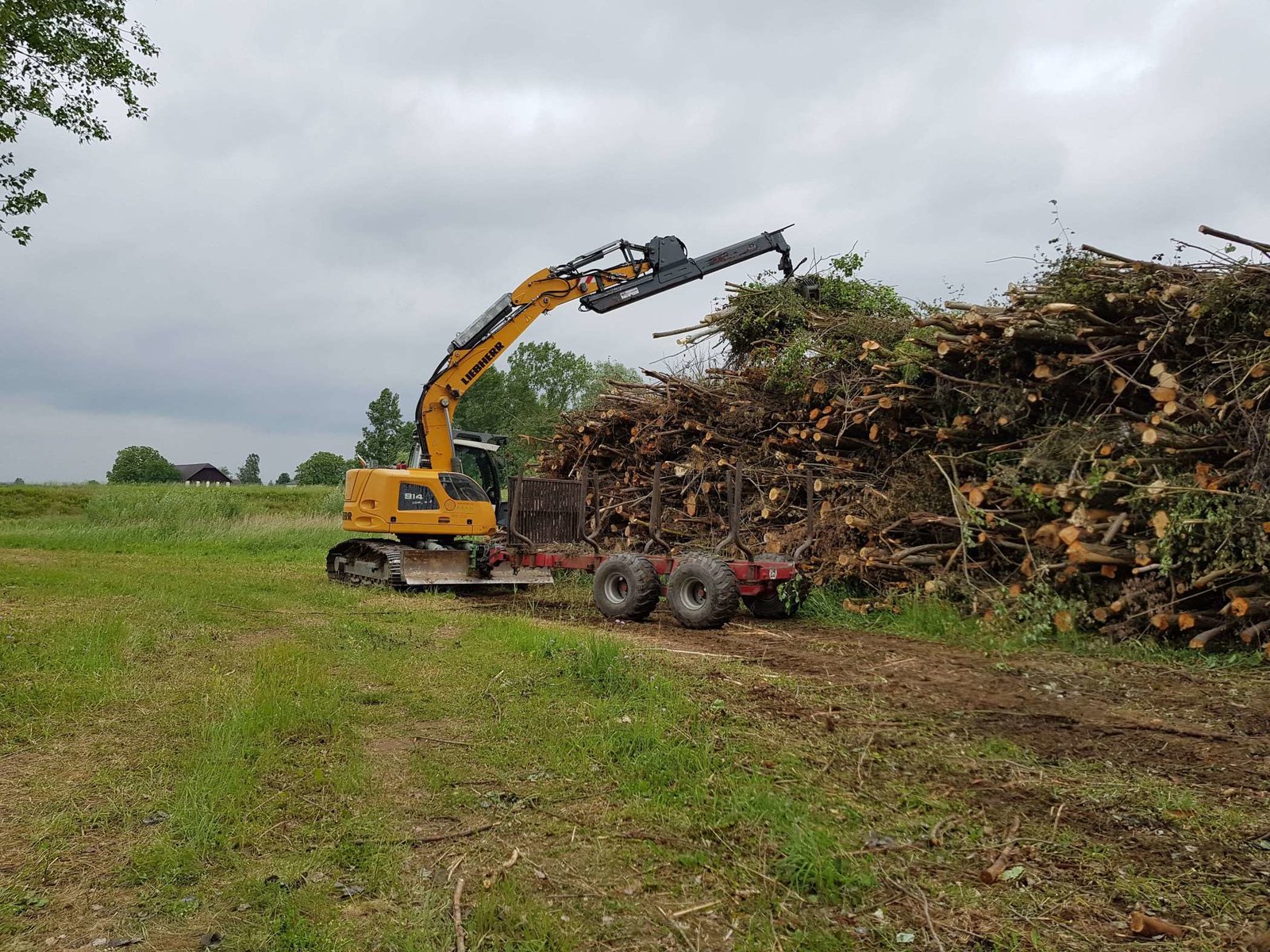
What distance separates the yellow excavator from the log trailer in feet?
0.06

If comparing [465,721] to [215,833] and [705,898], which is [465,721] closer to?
[215,833]

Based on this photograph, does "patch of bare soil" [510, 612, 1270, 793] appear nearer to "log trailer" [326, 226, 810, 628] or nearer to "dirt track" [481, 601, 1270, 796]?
"dirt track" [481, 601, 1270, 796]

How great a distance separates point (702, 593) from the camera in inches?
363

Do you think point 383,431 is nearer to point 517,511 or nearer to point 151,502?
point 151,502

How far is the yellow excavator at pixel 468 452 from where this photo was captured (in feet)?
40.9

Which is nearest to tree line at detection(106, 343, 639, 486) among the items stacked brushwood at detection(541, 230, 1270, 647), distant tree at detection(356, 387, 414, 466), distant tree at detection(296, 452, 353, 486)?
distant tree at detection(356, 387, 414, 466)

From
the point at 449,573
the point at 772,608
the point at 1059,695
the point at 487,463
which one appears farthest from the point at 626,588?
the point at 487,463

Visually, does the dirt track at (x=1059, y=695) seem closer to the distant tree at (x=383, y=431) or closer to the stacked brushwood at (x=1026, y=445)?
the stacked brushwood at (x=1026, y=445)

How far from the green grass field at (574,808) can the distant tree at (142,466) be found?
7640 centimetres

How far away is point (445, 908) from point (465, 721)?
2349 millimetres

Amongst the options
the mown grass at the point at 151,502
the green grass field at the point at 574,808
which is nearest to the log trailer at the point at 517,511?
the green grass field at the point at 574,808

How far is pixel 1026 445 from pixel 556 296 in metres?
7.46

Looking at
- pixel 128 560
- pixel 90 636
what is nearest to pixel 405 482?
pixel 90 636

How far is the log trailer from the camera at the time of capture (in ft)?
31.5
